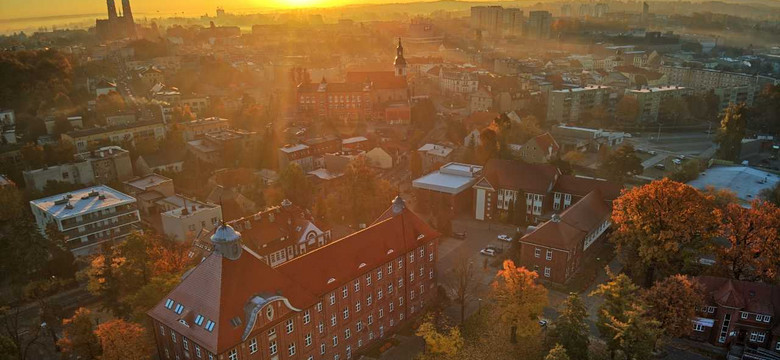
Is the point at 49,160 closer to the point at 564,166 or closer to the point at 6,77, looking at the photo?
the point at 6,77

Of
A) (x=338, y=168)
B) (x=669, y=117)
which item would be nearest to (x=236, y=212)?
(x=338, y=168)

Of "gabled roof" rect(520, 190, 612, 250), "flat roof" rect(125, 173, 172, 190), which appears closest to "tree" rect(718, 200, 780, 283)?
"gabled roof" rect(520, 190, 612, 250)

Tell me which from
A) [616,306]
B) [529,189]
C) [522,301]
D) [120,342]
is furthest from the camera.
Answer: [529,189]

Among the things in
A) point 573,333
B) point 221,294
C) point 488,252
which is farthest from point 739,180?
point 221,294

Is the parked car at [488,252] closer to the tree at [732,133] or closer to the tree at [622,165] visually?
the tree at [622,165]

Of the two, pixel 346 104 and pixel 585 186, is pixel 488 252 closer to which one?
pixel 585 186

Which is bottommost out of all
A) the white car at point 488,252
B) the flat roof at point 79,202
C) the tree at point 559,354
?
the white car at point 488,252

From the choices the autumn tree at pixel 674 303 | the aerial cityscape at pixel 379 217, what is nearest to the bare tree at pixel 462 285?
the aerial cityscape at pixel 379 217
